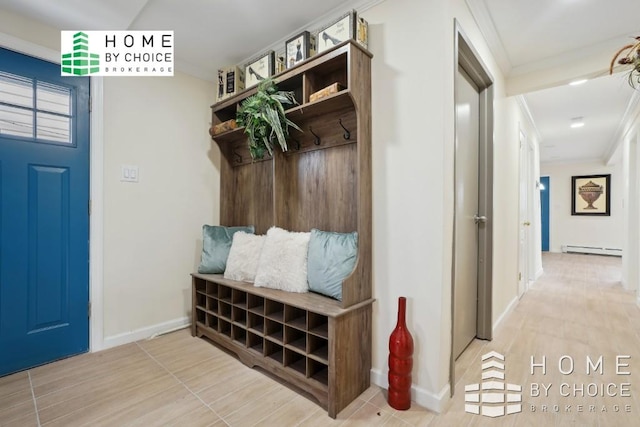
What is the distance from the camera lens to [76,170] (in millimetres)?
2166

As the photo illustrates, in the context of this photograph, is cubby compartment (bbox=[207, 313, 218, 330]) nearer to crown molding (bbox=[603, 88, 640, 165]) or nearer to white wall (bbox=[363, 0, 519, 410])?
white wall (bbox=[363, 0, 519, 410])

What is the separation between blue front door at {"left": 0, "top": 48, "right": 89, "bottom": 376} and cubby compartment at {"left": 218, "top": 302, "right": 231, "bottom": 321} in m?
0.99

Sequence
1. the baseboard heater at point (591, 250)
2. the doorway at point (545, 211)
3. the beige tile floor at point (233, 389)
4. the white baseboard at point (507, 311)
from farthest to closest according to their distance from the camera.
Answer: the doorway at point (545, 211) → the baseboard heater at point (591, 250) → the white baseboard at point (507, 311) → the beige tile floor at point (233, 389)

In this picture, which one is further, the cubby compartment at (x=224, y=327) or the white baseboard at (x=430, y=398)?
the cubby compartment at (x=224, y=327)

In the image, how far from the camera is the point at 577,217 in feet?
25.5

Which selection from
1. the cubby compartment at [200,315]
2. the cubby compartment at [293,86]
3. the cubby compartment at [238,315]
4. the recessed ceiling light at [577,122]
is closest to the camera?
the cubby compartment at [293,86]

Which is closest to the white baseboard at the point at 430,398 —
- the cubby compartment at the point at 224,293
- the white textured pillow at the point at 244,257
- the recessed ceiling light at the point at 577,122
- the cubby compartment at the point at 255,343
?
the cubby compartment at the point at 255,343

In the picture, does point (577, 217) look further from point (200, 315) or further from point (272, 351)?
point (200, 315)

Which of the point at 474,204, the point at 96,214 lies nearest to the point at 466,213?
the point at 474,204

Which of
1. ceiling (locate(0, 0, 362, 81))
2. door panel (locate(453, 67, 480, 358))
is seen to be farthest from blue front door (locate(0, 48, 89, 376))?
door panel (locate(453, 67, 480, 358))

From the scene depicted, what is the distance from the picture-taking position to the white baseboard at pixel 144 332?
2311 millimetres

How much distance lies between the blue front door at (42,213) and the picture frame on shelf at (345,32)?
184 centimetres

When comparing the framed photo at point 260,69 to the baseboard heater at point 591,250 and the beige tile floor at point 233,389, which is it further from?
the baseboard heater at point 591,250

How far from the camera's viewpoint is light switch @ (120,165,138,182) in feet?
7.78
